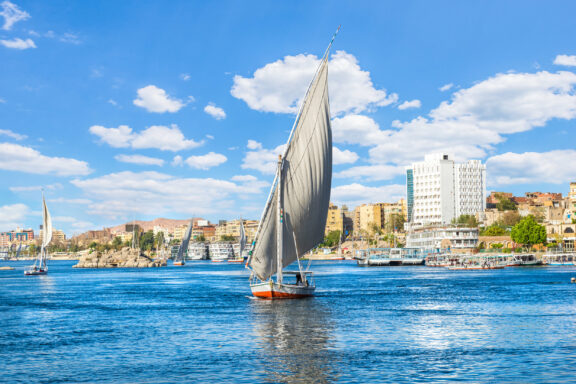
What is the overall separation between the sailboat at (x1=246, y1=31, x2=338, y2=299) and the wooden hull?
94 millimetres

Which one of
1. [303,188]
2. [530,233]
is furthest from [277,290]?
[530,233]

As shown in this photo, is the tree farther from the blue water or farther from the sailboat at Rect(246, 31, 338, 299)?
the sailboat at Rect(246, 31, 338, 299)

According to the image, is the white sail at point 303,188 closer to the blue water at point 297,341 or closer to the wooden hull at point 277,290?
the wooden hull at point 277,290

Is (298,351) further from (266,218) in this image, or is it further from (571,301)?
(571,301)

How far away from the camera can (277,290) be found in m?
60.1

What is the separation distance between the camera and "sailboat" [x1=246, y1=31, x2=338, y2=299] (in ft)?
184

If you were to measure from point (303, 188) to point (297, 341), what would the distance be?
21068mm

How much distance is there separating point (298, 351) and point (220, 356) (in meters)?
4.23

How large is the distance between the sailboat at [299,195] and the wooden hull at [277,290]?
0.09 m

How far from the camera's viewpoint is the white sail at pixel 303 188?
56125 mm

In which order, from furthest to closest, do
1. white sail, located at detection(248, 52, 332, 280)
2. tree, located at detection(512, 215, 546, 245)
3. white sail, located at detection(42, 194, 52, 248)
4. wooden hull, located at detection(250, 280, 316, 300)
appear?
tree, located at detection(512, 215, 546, 245), white sail, located at detection(42, 194, 52, 248), wooden hull, located at detection(250, 280, 316, 300), white sail, located at detection(248, 52, 332, 280)

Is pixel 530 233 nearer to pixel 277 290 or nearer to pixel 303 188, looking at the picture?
pixel 277 290

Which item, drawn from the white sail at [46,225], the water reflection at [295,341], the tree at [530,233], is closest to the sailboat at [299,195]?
the water reflection at [295,341]

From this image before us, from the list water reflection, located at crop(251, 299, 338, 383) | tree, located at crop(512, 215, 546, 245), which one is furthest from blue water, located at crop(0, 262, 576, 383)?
tree, located at crop(512, 215, 546, 245)
